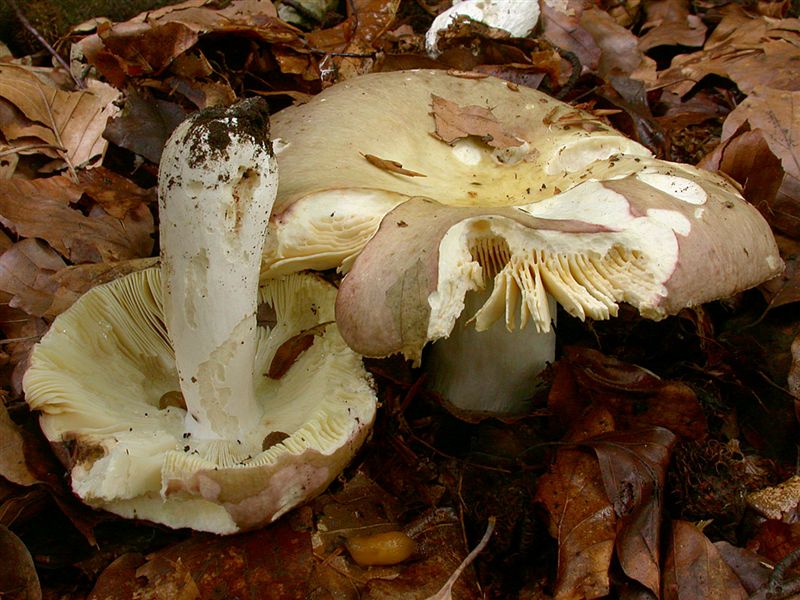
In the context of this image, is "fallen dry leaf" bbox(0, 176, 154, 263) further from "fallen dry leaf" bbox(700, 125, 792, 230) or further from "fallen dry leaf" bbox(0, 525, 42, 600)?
"fallen dry leaf" bbox(700, 125, 792, 230)

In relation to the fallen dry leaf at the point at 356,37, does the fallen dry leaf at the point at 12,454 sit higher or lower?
lower

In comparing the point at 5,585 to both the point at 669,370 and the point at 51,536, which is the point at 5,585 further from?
the point at 669,370

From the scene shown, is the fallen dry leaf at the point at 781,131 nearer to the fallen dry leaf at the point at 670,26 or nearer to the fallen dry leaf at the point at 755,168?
the fallen dry leaf at the point at 755,168

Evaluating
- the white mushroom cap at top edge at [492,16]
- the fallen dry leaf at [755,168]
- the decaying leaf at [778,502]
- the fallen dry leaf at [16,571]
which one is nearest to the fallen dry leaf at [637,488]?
the decaying leaf at [778,502]

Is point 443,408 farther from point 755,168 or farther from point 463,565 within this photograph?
point 755,168

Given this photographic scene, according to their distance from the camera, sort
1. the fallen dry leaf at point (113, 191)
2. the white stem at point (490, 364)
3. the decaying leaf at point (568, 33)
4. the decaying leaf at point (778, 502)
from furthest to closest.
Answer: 1. the decaying leaf at point (568, 33)
2. the fallen dry leaf at point (113, 191)
3. the white stem at point (490, 364)
4. the decaying leaf at point (778, 502)
